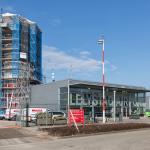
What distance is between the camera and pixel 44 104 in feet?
283

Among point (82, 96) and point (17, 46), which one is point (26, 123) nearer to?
point (82, 96)

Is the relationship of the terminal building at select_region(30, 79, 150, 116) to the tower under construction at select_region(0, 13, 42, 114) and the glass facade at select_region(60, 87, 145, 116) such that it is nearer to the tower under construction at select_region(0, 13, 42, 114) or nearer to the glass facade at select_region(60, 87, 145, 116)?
the glass facade at select_region(60, 87, 145, 116)

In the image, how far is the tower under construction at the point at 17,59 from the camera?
89125 millimetres

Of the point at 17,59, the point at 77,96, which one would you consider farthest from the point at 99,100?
the point at 17,59

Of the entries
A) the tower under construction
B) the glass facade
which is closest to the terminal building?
the glass facade

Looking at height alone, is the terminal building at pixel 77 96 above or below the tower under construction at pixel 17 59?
below

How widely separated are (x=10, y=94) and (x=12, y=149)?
69.5 metres

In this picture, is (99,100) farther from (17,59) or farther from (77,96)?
(17,59)

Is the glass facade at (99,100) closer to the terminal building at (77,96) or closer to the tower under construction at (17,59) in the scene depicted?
the terminal building at (77,96)

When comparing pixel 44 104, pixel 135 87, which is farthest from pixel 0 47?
pixel 135 87

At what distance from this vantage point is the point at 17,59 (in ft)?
299

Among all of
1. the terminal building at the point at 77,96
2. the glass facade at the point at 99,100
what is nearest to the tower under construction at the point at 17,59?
the terminal building at the point at 77,96

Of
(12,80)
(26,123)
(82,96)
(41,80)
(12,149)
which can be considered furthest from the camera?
(41,80)

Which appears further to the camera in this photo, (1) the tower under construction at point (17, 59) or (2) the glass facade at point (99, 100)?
(1) the tower under construction at point (17, 59)
